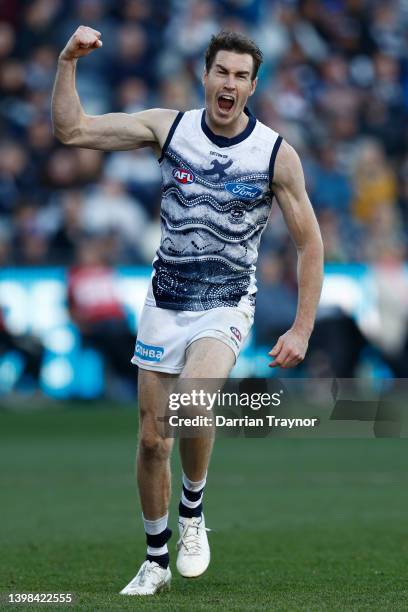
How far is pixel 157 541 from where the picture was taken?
6.61m

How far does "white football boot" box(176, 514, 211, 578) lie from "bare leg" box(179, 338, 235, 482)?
0.28m

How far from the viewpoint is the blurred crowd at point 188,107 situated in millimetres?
17141

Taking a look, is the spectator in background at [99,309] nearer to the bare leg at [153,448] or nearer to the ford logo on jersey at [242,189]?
the bare leg at [153,448]

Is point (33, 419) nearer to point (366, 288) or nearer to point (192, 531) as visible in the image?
point (366, 288)

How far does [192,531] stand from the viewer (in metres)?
6.84

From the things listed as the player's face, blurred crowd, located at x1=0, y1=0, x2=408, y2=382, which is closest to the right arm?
the player's face

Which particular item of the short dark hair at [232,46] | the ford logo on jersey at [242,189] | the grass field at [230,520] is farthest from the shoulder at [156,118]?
the grass field at [230,520]

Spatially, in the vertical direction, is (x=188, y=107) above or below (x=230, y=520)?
above

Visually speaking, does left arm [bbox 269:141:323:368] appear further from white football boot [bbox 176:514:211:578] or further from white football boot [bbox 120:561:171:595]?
white football boot [bbox 120:561:171:595]

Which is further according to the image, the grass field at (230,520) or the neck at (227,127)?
the neck at (227,127)

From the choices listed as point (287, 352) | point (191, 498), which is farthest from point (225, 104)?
point (191, 498)

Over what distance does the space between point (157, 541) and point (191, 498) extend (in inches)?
14.6

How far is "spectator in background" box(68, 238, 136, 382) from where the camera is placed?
1606 centimetres

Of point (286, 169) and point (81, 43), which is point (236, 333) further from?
point (81, 43)
